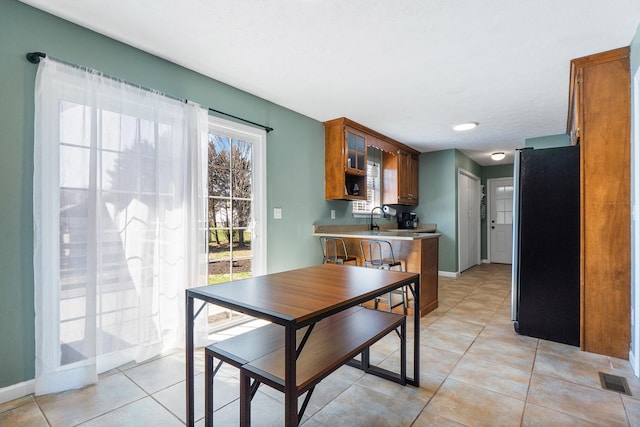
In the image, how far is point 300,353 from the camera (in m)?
Result: 1.44

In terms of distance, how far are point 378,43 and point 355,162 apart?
6.74ft

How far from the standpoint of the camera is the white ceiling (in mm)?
1942

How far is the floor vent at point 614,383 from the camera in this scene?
1946 millimetres

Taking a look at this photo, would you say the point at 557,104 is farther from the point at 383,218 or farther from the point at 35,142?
the point at 35,142

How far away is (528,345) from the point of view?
2.65 m

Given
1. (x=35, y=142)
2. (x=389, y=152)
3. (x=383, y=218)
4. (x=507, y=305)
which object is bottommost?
(x=507, y=305)

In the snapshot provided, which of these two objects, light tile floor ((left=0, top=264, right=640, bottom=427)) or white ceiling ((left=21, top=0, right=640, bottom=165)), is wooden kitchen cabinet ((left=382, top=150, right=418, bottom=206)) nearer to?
white ceiling ((left=21, top=0, right=640, bottom=165))

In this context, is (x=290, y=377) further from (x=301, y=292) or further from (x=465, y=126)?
(x=465, y=126)

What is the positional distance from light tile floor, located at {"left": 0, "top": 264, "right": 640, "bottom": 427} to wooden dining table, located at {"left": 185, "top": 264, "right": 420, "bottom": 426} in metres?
0.22

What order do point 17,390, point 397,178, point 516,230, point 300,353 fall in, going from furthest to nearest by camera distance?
point 397,178 < point 516,230 < point 17,390 < point 300,353

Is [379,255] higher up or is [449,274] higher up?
[379,255]

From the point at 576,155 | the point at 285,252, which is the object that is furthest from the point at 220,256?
the point at 576,155

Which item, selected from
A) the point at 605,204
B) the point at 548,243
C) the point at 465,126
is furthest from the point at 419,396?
the point at 465,126

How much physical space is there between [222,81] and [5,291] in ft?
7.20
